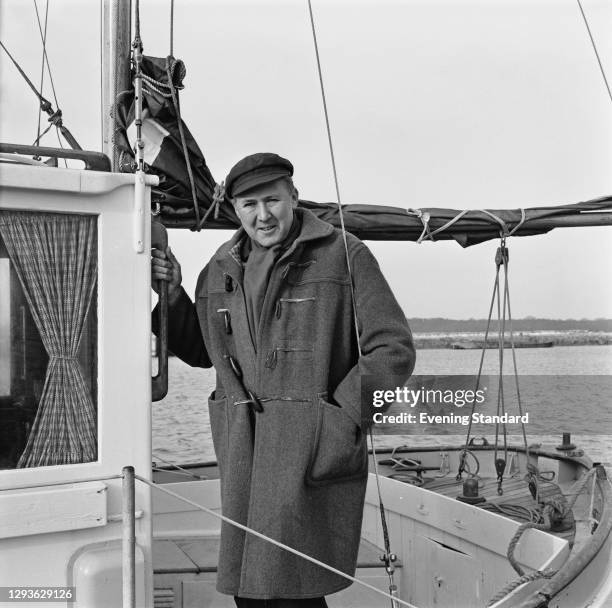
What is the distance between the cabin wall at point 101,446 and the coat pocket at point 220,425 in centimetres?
46

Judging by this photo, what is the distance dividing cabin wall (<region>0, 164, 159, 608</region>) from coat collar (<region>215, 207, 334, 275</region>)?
1.60 feet

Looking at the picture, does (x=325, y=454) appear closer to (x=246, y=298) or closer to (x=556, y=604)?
(x=246, y=298)

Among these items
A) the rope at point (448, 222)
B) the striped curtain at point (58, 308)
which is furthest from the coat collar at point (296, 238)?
the rope at point (448, 222)

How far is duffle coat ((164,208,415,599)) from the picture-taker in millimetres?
2992

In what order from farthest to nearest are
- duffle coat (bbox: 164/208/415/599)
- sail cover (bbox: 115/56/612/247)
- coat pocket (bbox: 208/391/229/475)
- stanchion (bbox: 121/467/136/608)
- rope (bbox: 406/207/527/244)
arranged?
rope (bbox: 406/207/527/244), sail cover (bbox: 115/56/612/247), coat pocket (bbox: 208/391/229/475), duffle coat (bbox: 164/208/415/599), stanchion (bbox: 121/467/136/608)

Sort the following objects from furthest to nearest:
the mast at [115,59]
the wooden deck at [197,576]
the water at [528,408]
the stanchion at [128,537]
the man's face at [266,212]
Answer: the water at [528,408]
the wooden deck at [197,576]
the mast at [115,59]
the man's face at [266,212]
the stanchion at [128,537]

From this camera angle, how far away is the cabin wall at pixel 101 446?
2.61 metres

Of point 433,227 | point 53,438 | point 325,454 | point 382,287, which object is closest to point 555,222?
point 433,227

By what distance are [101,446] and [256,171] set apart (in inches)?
44.0

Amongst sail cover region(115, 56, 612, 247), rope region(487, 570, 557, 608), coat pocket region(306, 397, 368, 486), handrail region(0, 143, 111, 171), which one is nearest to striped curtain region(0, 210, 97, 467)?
handrail region(0, 143, 111, 171)

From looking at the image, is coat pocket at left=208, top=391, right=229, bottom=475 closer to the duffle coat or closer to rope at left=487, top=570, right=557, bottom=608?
the duffle coat

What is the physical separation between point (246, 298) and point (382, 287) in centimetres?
51

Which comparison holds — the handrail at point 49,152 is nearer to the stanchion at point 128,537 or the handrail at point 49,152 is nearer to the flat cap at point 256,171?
the flat cap at point 256,171

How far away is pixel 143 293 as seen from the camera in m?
2.78
